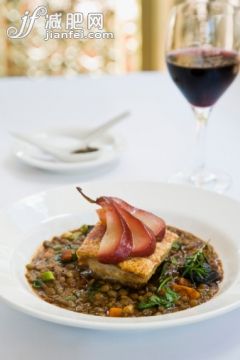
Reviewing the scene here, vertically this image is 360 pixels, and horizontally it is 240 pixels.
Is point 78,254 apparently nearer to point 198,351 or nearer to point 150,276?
point 150,276

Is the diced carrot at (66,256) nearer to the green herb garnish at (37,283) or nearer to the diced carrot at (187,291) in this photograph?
the green herb garnish at (37,283)

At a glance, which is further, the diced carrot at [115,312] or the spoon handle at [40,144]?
the spoon handle at [40,144]

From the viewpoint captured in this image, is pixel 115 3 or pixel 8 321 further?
pixel 115 3

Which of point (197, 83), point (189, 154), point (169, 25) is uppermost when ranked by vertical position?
point (169, 25)

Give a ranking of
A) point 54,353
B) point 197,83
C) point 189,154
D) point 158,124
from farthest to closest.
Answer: point 158,124 → point 189,154 → point 197,83 → point 54,353

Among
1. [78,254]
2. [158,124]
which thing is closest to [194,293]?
[78,254]

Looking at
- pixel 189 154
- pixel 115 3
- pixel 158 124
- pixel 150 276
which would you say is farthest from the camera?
pixel 115 3

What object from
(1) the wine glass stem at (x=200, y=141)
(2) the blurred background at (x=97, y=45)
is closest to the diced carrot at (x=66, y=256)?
(1) the wine glass stem at (x=200, y=141)

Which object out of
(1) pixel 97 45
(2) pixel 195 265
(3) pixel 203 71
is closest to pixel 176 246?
(2) pixel 195 265
